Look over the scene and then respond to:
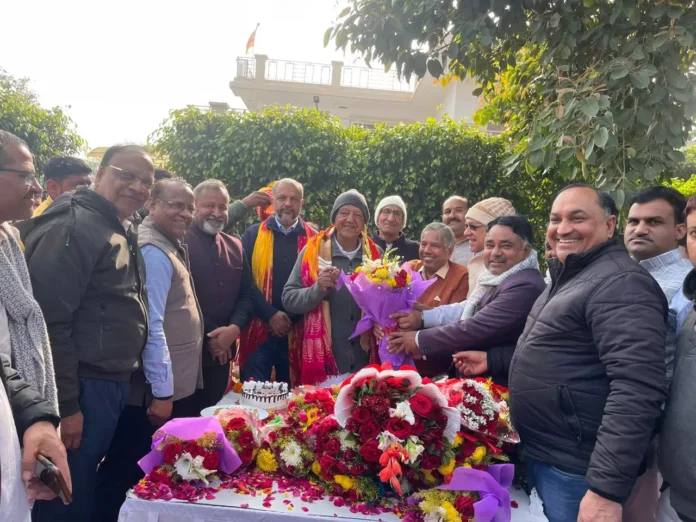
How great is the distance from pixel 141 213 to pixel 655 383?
3959 millimetres

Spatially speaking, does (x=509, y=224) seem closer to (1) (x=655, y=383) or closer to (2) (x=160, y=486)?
(1) (x=655, y=383)

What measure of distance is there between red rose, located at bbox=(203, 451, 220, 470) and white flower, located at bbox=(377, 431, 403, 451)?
2.40 ft

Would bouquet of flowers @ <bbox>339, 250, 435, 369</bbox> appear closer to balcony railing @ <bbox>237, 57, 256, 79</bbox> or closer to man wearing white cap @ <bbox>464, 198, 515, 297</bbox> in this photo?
man wearing white cap @ <bbox>464, 198, 515, 297</bbox>

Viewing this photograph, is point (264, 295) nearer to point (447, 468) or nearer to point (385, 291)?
point (385, 291)

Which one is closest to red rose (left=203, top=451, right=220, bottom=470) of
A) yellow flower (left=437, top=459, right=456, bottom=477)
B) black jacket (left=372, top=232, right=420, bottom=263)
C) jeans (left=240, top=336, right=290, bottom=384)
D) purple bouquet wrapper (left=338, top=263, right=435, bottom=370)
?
yellow flower (left=437, top=459, right=456, bottom=477)

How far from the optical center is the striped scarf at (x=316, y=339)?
3699 mm

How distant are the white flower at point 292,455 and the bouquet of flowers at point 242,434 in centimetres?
16

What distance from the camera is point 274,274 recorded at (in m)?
4.35

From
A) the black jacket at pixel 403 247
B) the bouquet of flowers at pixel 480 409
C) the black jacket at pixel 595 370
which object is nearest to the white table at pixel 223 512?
the bouquet of flowers at pixel 480 409

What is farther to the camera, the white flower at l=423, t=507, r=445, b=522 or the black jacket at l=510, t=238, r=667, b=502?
the white flower at l=423, t=507, r=445, b=522

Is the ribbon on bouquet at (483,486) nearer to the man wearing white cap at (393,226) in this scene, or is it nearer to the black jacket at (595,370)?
the black jacket at (595,370)

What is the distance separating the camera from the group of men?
5.95ft

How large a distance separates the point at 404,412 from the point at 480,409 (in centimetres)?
40

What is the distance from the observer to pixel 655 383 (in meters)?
1.79
